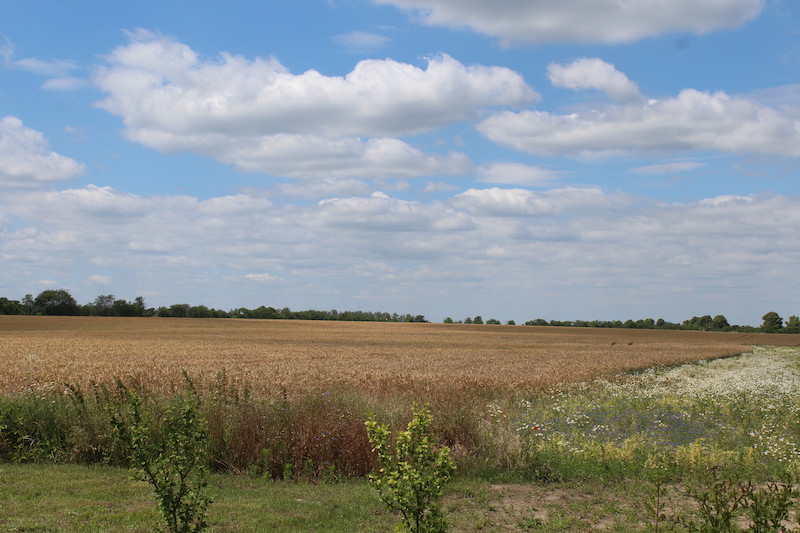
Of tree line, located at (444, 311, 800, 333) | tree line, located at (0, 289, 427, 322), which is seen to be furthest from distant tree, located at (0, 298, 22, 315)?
tree line, located at (444, 311, 800, 333)

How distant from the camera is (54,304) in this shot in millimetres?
109062

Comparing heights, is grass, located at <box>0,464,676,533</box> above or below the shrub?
below

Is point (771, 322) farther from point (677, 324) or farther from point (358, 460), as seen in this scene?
point (358, 460)

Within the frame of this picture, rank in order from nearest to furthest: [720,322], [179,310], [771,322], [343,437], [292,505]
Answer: [292,505]
[343,437]
[179,310]
[771,322]
[720,322]

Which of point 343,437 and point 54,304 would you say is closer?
point 343,437

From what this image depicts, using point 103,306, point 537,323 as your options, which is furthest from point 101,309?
point 537,323

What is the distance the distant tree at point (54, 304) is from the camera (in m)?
108

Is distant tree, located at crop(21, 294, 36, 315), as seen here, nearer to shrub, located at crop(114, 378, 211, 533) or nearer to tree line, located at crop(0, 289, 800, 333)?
tree line, located at crop(0, 289, 800, 333)

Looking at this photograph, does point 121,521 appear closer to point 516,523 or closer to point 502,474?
point 516,523

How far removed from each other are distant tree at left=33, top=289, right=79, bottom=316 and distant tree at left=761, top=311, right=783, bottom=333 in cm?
14035

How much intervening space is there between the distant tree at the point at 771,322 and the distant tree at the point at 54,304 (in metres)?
140

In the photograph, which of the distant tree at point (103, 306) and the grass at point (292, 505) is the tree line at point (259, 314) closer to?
the distant tree at point (103, 306)

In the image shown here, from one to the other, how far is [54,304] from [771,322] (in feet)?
486

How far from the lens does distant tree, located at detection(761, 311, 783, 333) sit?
13388cm
